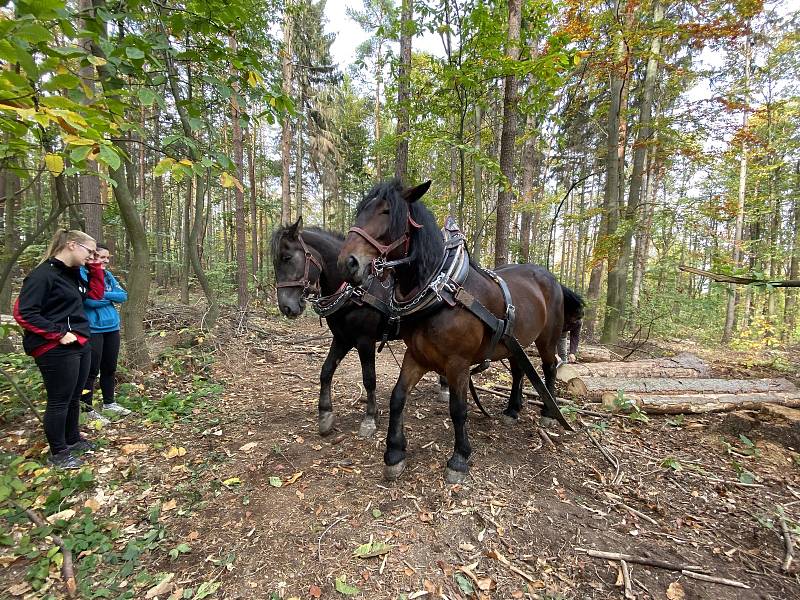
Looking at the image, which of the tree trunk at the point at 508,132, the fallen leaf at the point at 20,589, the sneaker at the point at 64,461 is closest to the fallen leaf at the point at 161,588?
the fallen leaf at the point at 20,589

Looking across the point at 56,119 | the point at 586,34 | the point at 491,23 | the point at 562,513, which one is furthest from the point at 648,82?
the point at 56,119

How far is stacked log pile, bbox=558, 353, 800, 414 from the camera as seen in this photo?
3883 millimetres

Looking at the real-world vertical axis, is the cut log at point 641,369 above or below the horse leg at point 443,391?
above

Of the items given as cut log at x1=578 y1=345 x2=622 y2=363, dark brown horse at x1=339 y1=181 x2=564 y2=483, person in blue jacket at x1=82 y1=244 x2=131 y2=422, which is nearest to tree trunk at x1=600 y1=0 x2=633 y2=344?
cut log at x1=578 y1=345 x2=622 y2=363

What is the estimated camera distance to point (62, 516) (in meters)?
2.36

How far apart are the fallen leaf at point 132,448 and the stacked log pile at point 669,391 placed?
4.90 metres

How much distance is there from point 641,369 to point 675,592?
12.6ft

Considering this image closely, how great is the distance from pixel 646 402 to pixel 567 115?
9199mm

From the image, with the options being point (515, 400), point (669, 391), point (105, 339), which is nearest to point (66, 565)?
point (105, 339)

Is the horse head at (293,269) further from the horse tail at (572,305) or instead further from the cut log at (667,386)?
the cut log at (667,386)

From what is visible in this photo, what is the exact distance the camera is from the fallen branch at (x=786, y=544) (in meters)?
2.03

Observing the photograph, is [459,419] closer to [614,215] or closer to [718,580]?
[718,580]

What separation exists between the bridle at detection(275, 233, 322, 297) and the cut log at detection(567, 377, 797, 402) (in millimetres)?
3561

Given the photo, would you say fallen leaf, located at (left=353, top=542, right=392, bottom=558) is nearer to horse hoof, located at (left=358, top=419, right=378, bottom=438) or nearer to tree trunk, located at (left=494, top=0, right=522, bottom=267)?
horse hoof, located at (left=358, top=419, right=378, bottom=438)
